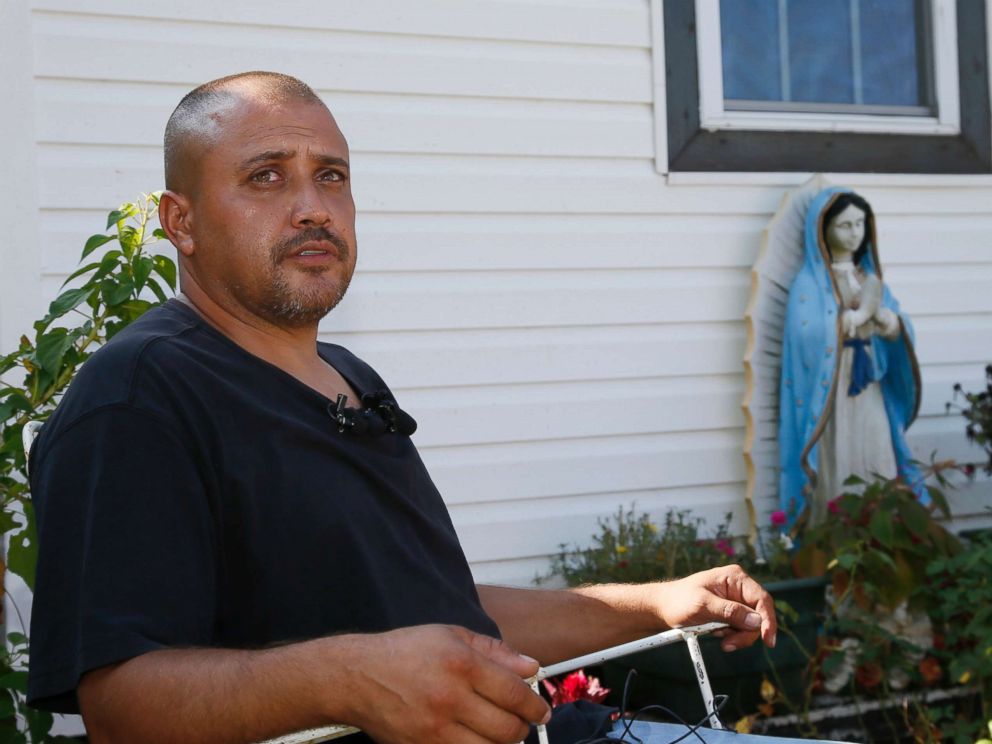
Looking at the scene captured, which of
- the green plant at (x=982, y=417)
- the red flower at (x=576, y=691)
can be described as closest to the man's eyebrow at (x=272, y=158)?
the red flower at (x=576, y=691)

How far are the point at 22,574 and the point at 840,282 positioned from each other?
2.64 m

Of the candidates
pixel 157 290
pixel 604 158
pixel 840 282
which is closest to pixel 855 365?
pixel 840 282

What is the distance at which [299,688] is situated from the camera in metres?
1.18

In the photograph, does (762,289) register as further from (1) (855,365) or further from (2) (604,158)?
(2) (604,158)

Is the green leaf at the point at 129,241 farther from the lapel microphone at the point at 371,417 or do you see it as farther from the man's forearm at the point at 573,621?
the man's forearm at the point at 573,621

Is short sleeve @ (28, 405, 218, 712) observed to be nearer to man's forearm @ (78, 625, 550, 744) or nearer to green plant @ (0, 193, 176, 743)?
man's forearm @ (78, 625, 550, 744)

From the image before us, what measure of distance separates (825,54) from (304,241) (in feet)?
10.3

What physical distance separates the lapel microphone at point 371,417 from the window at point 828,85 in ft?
7.57

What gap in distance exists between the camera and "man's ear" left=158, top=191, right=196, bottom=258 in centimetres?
171

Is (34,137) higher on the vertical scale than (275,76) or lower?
higher

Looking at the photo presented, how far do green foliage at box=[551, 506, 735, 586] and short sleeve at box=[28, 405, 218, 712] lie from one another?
89.8 inches

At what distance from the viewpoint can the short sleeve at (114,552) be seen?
1219mm

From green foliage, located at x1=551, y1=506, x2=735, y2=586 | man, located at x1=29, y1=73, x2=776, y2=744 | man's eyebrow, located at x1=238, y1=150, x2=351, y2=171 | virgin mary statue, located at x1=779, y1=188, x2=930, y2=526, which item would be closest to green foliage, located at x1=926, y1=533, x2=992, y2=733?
virgin mary statue, located at x1=779, y1=188, x2=930, y2=526

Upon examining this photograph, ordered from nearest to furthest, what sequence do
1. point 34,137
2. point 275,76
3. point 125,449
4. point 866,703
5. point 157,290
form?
1. point 125,449
2. point 275,76
3. point 157,290
4. point 34,137
5. point 866,703
